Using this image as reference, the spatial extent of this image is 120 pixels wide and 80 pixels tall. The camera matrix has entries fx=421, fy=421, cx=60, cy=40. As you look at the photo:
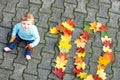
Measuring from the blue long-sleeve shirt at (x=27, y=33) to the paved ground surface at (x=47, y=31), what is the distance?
16 centimetres

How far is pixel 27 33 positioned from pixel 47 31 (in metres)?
0.46

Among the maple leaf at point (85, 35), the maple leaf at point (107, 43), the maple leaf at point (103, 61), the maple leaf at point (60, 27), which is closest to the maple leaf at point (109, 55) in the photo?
the maple leaf at point (103, 61)

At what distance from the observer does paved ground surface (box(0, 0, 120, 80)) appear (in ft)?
19.5

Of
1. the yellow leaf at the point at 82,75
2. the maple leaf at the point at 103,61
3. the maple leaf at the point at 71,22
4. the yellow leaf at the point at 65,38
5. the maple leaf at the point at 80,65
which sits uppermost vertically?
the maple leaf at the point at 71,22

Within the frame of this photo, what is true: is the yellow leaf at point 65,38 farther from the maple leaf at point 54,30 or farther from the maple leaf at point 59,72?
the maple leaf at point 59,72

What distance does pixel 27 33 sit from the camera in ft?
20.0

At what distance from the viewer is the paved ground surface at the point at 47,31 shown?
596cm

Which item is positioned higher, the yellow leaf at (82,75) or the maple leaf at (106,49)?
the maple leaf at (106,49)

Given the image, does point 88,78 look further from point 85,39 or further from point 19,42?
point 19,42

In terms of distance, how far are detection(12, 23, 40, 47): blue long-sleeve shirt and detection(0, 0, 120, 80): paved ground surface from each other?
0.16 metres

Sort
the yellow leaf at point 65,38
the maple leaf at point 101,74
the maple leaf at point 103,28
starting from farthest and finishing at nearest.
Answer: the maple leaf at point 103,28 → the yellow leaf at point 65,38 → the maple leaf at point 101,74

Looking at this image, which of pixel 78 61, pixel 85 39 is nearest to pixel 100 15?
pixel 85 39

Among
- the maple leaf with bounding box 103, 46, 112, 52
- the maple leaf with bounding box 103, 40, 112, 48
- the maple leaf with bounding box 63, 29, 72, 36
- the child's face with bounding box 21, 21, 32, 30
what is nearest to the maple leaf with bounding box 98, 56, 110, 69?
the maple leaf with bounding box 103, 46, 112, 52

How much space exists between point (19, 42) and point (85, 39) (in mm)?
1006
